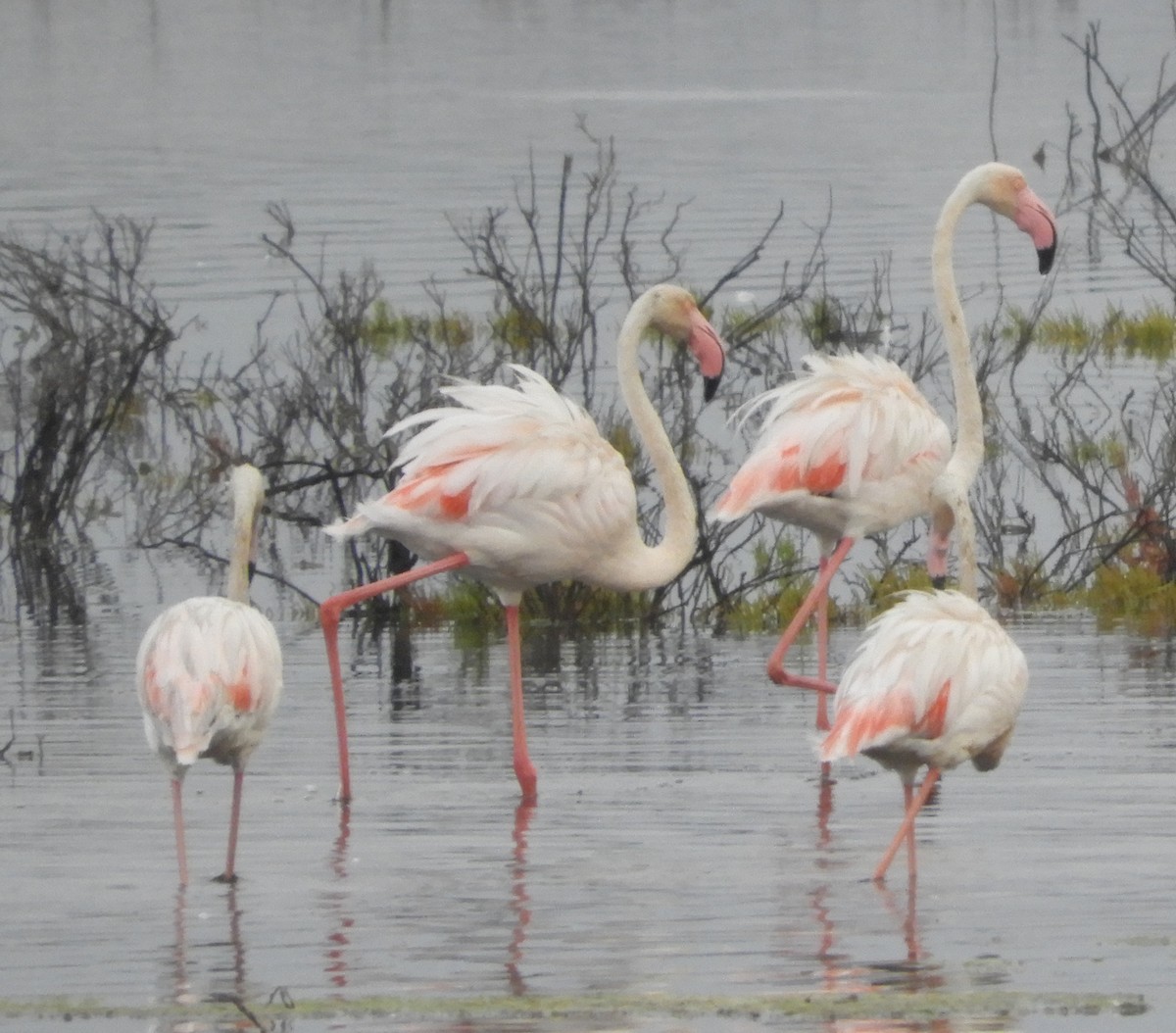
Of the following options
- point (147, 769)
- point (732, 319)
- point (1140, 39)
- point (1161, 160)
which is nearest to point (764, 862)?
point (147, 769)

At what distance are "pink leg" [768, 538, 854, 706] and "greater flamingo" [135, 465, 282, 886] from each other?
2190mm

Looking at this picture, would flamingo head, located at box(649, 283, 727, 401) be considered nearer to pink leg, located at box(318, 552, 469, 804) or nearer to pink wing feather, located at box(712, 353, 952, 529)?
pink wing feather, located at box(712, 353, 952, 529)

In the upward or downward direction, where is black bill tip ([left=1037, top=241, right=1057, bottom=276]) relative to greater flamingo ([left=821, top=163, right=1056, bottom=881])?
upward

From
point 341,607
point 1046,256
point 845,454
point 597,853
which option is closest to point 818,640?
point 845,454

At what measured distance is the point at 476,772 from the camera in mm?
9016

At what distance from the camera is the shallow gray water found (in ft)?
21.2

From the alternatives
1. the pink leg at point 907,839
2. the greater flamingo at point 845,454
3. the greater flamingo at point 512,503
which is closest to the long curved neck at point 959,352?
the greater flamingo at point 845,454

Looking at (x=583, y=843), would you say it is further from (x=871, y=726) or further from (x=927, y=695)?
(x=927, y=695)

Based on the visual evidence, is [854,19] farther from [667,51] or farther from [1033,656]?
[1033,656]

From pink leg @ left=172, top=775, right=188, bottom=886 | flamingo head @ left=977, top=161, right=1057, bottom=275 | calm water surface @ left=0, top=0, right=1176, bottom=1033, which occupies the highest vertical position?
flamingo head @ left=977, top=161, right=1057, bottom=275

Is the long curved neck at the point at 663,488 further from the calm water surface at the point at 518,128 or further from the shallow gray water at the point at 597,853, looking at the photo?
the calm water surface at the point at 518,128

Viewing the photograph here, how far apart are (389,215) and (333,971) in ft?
78.0

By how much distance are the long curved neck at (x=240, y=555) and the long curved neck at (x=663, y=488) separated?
158 centimetres

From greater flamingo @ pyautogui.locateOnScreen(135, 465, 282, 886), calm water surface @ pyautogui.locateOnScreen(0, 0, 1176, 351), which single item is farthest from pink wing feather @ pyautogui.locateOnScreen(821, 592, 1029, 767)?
calm water surface @ pyautogui.locateOnScreen(0, 0, 1176, 351)
